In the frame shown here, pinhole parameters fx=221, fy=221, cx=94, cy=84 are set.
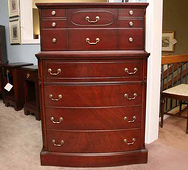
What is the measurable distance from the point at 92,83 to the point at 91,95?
0.10m

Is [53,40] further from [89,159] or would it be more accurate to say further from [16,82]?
[16,82]

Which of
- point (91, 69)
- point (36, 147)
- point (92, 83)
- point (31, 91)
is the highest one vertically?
point (91, 69)

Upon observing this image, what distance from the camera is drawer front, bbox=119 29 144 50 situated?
1.83 m

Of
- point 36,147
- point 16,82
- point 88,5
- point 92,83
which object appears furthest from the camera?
point 16,82

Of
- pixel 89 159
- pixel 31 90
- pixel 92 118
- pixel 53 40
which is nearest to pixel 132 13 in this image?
pixel 53 40

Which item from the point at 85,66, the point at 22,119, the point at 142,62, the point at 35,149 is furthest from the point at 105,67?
the point at 22,119

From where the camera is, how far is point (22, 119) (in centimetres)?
328

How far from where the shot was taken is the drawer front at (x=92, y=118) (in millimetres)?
1911

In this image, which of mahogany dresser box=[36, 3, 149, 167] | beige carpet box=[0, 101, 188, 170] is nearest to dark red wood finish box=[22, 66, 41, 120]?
beige carpet box=[0, 101, 188, 170]

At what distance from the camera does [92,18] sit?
179 centimetres

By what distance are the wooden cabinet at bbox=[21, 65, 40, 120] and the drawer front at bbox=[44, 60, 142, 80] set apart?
1353 mm

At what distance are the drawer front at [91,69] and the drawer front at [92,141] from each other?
19.6 inches

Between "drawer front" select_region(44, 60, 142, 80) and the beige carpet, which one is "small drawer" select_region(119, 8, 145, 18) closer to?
"drawer front" select_region(44, 60, 142, 80)

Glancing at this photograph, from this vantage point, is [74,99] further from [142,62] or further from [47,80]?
[142,62]
